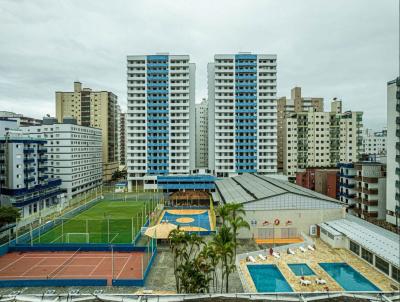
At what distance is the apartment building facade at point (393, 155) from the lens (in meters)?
49.0

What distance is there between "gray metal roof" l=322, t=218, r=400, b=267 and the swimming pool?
2873 mm

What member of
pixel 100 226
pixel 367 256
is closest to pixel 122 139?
pixel 100 226

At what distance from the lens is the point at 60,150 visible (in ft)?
264

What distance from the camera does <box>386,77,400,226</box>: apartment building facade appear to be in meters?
49.0

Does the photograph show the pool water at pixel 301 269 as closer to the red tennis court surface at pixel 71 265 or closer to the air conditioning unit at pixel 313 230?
the air conditioning unit at pixel 313 230

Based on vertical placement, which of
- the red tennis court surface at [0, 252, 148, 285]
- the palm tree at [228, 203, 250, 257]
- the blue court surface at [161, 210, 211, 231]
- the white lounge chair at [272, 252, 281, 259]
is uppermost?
the palm tree at [228, 203, 250, 257]

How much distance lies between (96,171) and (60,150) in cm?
2077

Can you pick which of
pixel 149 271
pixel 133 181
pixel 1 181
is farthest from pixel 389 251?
pixel 133 181

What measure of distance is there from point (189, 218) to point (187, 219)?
1022 millimetres

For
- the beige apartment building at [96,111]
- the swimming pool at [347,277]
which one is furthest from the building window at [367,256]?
the beige apartment building at [96,111]

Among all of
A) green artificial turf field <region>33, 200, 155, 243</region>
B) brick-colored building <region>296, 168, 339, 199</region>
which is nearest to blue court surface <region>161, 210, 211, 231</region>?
green artificial turf field <region>33, 200, 155, 243</region>

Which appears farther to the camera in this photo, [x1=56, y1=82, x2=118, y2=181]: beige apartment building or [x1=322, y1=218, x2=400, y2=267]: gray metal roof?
[x1=56, y1=82, x2=118, y2=181]: beige apartment building

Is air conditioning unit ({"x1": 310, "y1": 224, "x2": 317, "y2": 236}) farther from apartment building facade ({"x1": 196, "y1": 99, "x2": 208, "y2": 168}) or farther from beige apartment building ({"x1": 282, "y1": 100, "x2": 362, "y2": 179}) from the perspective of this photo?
apartment building facade ({"x1": 196, "y1": 99, "x2": 208, "y2": 168})

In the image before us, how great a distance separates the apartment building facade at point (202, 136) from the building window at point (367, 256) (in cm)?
8605
